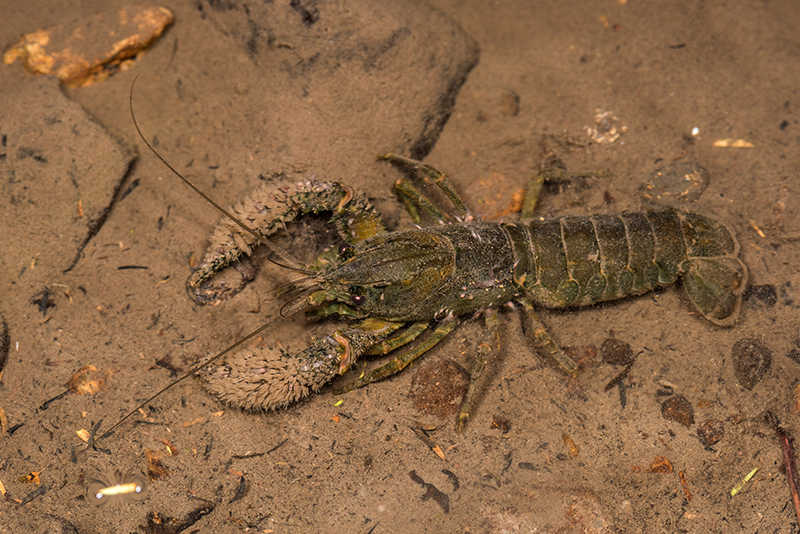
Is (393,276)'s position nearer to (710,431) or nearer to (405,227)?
(405,227)

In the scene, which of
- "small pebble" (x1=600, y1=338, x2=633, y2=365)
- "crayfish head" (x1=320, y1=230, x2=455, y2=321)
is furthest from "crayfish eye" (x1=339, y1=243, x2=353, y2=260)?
"small pebble" (x1=600, y1=338, x2=633, y2=365)

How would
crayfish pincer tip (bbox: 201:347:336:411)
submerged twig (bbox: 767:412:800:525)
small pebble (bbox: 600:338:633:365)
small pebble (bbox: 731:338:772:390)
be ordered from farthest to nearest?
small pebble (bbox: 600:338:633:365) < small pebble (bbox: 731:338:772:390) < crayfish pincer tip (bbox: 201:347:336:411) < submerged twig (bbox: 767:412:800:525)

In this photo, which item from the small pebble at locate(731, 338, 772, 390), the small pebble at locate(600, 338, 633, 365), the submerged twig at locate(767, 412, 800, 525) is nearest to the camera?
the submerged twig at locate(767, 412, 800, 525)

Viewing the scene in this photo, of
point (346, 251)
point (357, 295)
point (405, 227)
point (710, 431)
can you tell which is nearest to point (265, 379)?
point (357, 295)

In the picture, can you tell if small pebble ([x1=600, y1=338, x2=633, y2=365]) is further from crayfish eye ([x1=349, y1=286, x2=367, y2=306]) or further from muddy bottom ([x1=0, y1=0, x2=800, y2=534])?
crayfish eye ([x1=349, y1=286, x2=367, y2=306])

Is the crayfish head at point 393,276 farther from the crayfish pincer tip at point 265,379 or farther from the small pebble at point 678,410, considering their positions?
the small pebble at point 678,410

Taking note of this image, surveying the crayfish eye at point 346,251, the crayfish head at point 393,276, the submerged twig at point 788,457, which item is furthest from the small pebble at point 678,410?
the crayfish eye at point 346,251

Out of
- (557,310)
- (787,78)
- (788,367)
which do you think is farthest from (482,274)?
(787,78)

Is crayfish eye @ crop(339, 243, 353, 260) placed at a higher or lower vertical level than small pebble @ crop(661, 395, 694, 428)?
higher
